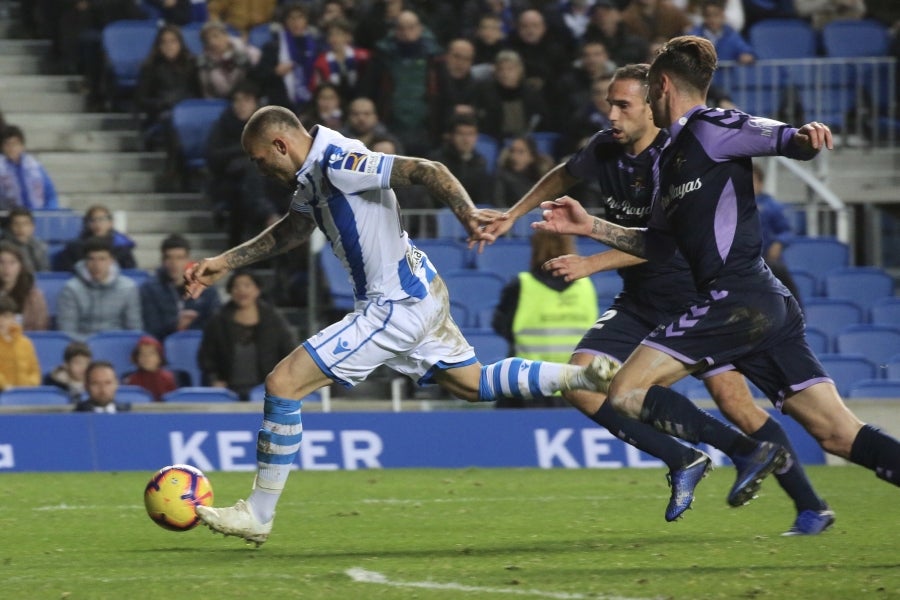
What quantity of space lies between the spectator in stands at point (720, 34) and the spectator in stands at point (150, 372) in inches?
270

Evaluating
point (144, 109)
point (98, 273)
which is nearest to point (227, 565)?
point (98, 273)

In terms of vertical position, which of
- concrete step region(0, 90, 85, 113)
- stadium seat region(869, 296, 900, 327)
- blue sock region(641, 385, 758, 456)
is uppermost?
concrete step region(0, 90, 85, 113)

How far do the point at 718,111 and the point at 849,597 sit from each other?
209 cm

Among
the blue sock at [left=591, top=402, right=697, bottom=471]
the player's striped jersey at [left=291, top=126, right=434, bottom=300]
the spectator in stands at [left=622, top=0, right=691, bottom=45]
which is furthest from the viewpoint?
the spectator in stands at [left=622, top=0, right=691, bottom=45]

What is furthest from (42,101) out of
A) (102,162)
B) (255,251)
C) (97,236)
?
(255,251)

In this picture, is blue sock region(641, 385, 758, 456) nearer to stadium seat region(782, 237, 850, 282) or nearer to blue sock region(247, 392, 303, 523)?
blue sock region(247, 392, 303, 523)

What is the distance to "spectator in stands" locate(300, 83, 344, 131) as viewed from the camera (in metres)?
14.9

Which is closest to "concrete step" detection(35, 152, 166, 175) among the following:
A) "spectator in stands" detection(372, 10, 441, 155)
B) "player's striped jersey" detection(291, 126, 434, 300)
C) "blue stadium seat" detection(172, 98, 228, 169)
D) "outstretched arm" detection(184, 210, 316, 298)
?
"blue stadium seat" detection(172, 98, 228, 169)

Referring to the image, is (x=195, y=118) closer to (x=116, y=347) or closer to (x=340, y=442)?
(x=116, y=347)

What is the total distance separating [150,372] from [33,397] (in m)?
0.93

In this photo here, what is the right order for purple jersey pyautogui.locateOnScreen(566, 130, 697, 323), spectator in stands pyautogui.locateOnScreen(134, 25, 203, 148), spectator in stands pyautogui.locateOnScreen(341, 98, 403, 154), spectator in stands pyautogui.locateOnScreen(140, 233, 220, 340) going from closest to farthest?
purple jersey pyautogui.locateOnScreen(566, 130, 697, 323) < spectator in stands pyautogui.locateOnScreen(140, 233, 220, 340) < spectator in stands pyautogui.locateOnScreen(341, 98, 403, 154) < spectator in stands pyautogui.locateOnScreen(134, 25, 203, 148)

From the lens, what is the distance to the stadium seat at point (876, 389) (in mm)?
12727

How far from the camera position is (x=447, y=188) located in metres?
6.82

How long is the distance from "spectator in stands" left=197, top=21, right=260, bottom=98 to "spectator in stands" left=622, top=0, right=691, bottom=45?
13.2ft
